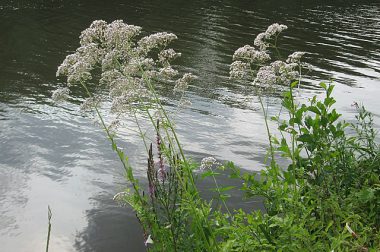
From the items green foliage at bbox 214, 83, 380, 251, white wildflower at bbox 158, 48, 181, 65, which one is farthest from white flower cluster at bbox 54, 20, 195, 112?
green foliage at bbox 214, 83, 380, 251

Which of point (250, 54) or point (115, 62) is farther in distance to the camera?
point (250, 54)

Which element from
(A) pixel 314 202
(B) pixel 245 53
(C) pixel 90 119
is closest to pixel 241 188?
(A) pixel 314 202

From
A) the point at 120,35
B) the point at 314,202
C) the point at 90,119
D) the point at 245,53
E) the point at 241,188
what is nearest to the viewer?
the point at 314,202

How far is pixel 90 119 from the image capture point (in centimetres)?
1151

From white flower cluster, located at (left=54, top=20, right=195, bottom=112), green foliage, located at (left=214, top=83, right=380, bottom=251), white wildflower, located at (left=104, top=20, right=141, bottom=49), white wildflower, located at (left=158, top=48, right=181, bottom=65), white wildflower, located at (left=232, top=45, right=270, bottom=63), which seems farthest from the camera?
white wildflower, located at (left=158, top=48, right=181, bottom=65)

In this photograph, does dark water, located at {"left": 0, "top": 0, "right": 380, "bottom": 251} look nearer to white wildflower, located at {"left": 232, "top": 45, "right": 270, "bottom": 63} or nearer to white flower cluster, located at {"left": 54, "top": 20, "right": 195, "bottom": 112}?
white wildflower, located at {"left": 232, "top": 45, "right": 270, "bottom": 63}

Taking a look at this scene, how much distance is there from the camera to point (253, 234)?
3969mm

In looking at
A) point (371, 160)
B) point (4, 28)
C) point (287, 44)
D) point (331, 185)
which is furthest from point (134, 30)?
point (4, 28)

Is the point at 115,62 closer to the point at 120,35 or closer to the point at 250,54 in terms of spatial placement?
the point at 120,35

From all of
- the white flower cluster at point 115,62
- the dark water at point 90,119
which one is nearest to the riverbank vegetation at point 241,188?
the white flower cluster at point 115,62

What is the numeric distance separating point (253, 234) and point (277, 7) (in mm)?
33298

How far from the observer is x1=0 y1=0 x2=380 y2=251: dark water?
812cm

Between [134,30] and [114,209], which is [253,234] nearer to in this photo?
[134,30]

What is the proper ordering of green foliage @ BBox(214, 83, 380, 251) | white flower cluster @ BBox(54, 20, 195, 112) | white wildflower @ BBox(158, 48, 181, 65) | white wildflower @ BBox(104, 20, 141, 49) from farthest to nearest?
1. white wildflower @ BBox(158, 48, 181, 65)
2. white wildflower @ BBox(104, 20, 141, 49)
3. white flower cluster @ BBox(54, 20, 195, 112)
4. green foliage @ BBox(214, 83, 380, 251)
